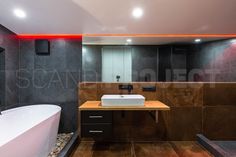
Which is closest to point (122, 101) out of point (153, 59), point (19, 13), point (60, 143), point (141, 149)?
point (141, 149)

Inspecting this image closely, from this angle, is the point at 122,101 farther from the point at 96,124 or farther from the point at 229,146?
the point at 229,146

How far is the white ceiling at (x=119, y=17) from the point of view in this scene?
194 centimetres

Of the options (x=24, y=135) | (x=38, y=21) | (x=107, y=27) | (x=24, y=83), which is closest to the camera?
(x=24, y=135)

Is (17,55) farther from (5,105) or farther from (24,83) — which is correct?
(5,105)

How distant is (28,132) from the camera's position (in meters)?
1.84

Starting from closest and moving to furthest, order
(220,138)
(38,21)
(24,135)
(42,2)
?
(24,135) < (42,2) < (38,21) < (220,138)

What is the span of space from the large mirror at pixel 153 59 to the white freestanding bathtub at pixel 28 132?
3.14 ft

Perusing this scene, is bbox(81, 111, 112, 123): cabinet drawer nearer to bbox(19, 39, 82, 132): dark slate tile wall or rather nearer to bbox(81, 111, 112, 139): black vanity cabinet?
bbox(81, 111, 112, 139): black vanity cabinet

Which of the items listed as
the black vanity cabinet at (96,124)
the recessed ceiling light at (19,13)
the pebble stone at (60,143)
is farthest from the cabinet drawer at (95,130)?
the recessed ceiling light at (19,13)

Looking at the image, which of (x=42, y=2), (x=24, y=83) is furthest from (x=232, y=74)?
(x=24, y=83)

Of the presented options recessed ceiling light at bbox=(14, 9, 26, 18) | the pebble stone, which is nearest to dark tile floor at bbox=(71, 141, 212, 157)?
the pebble stone

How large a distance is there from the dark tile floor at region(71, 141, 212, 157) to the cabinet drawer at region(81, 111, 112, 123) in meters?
0.51

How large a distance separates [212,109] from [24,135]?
276 cm

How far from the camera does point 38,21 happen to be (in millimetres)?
2469
